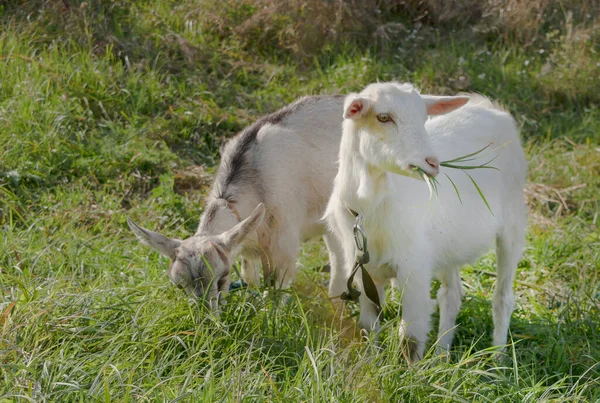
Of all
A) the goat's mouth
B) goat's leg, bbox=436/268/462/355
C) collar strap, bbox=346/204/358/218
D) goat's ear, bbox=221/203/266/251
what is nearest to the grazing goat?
goat's ear, bbox=221/203/266/251

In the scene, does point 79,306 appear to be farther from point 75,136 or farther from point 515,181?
point 75,136

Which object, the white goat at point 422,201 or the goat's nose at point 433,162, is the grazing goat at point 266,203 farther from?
the goat's nose at point 433,162

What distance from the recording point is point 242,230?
4.50 meters

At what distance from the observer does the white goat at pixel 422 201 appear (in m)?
3.73

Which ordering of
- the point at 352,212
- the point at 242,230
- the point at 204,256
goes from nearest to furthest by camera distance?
1. the point at 352,212
2. the point at 204,256
3. the point at 242,230

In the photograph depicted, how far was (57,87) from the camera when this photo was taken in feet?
23.2

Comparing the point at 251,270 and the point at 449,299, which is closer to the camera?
the point at 449,299

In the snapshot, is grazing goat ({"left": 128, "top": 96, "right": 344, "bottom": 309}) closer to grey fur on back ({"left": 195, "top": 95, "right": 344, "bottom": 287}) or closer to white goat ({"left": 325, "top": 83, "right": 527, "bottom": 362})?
grey fur on back ({"left": 195, "top": 95, "right": 344, "bottom": 287})

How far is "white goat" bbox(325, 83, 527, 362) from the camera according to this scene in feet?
12.2

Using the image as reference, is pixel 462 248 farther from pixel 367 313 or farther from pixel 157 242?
pixel 157 242

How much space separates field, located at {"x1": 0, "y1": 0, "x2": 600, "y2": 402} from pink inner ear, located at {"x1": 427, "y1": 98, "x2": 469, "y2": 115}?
1.11m

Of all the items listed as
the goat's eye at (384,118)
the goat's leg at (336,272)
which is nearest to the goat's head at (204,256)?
the goat's leg at (336,272)

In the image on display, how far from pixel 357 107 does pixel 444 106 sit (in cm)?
57

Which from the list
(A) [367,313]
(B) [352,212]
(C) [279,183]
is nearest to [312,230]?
(C) [279,183]
